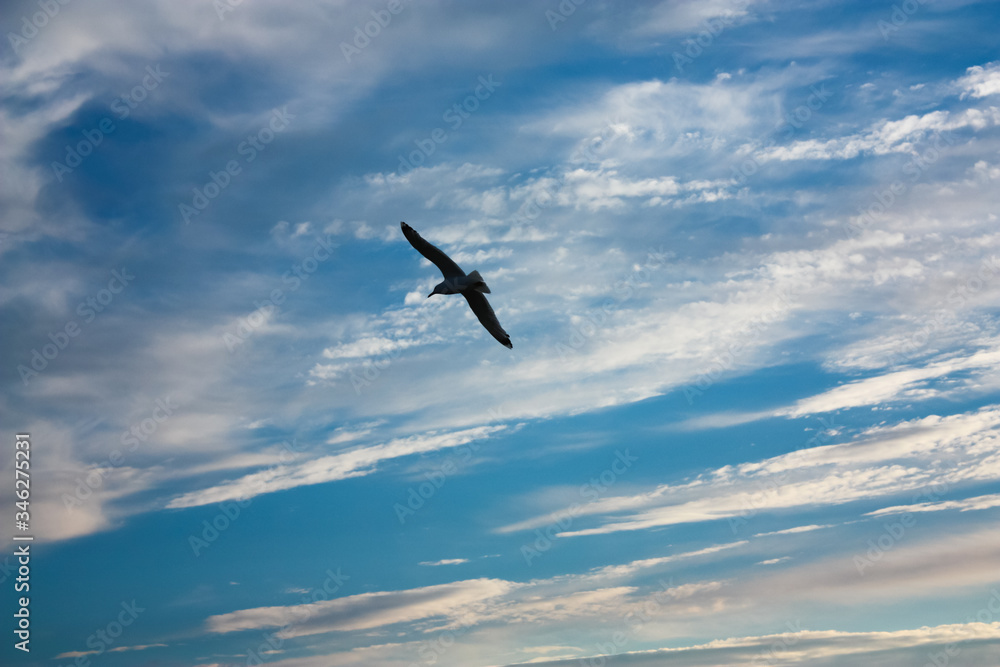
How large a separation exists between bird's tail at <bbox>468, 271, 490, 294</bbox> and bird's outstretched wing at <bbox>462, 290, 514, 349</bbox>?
1.87 m

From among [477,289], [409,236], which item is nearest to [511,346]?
[477,289]

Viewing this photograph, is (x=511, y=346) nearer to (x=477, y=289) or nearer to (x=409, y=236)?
(x=477, y=289)

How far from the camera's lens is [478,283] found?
45031 mm

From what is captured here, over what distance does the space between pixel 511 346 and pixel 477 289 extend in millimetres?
5197

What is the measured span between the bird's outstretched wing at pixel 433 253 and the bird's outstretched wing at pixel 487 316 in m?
2.44

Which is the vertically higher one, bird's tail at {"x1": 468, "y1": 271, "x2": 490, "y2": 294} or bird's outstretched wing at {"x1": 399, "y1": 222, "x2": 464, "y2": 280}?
bird's outstretched wing at {"x1": 399, "y1": 222, "x2": 464, "y2": 280}

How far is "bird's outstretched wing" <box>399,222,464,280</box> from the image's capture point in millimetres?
44781

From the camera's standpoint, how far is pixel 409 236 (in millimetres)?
45375

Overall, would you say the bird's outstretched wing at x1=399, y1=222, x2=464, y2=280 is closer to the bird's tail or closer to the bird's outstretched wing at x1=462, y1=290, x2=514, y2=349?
the bird's tail

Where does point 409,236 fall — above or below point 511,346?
above

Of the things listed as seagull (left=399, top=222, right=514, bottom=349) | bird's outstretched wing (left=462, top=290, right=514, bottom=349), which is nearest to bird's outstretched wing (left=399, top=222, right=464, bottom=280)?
seagull (left=399, top=222, right=514, bottom=349)

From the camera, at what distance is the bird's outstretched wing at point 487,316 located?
157 feet

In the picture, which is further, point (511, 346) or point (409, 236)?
point (511, 346)

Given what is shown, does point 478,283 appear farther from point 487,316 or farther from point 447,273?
point 487,316
